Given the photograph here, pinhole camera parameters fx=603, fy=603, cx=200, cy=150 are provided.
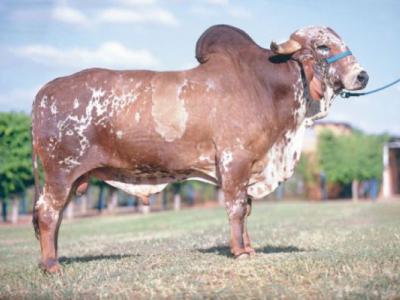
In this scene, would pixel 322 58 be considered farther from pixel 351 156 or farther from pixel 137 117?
pixel 351 156

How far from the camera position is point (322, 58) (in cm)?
841

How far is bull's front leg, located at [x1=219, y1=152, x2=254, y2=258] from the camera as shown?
7.88m

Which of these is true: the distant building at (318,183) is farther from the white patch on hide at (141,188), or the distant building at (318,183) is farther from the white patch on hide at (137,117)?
Answer: the white patch on hide at (137,117)

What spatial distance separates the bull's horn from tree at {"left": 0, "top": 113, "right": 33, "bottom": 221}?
90.0ft

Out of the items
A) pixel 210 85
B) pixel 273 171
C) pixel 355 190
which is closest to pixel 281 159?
pixel 273 171

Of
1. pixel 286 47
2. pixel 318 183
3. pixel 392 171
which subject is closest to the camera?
pixel 286 47

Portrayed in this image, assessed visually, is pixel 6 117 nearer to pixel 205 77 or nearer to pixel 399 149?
pixel 205 77

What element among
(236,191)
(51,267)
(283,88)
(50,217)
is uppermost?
(283,88)

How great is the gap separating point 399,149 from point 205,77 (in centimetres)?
6213

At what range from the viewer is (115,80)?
334 inches

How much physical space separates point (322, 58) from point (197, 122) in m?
2.00

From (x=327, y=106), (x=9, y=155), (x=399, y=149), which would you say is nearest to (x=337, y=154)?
(x=399, y=149)

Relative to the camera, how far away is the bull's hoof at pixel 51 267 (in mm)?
8078

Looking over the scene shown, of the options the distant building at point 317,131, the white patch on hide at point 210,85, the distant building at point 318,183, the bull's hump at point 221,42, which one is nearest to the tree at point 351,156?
the distant building at point 318,183
